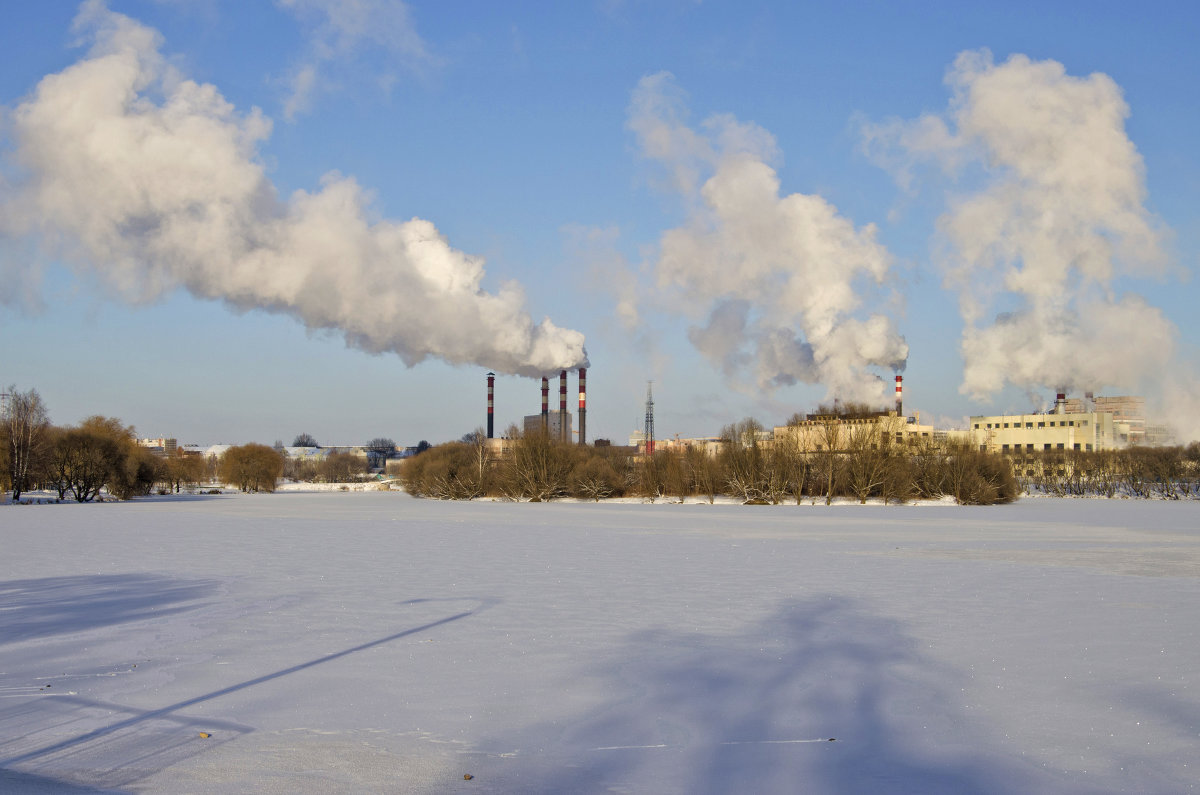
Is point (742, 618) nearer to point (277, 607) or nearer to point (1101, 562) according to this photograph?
point (277, 607)

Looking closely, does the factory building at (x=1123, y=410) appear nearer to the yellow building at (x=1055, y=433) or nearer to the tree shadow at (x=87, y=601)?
the yellow building at (x=1055, y=433)

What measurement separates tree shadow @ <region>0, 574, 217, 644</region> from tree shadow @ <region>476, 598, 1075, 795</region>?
6.37m

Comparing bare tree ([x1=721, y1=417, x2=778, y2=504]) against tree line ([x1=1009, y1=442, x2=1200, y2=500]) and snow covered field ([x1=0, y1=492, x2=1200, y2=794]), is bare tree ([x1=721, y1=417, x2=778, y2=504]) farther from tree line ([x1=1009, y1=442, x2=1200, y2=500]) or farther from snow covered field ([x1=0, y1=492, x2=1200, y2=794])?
snow covered field ([x1=0, y1=492, x2=1200, y2=794])

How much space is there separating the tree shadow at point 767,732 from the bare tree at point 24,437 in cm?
5896

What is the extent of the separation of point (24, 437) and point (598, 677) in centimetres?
6360

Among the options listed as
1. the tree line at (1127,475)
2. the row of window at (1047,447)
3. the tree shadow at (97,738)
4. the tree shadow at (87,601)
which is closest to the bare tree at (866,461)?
the tree line at (1127,475)

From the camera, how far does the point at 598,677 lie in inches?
337

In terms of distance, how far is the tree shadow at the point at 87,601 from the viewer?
10.9 metres

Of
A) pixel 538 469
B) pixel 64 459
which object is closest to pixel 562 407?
pixel 538 469

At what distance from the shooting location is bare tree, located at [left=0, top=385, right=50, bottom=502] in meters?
56.9

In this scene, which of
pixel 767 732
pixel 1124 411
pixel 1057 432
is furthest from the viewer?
pixel 1124 411

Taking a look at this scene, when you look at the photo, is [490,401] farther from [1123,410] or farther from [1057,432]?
[1123,410]

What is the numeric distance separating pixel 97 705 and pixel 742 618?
7.25m

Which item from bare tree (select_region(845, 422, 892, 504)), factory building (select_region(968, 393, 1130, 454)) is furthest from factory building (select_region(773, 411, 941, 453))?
factory building (select_region(968, 393, 1130, 454))
